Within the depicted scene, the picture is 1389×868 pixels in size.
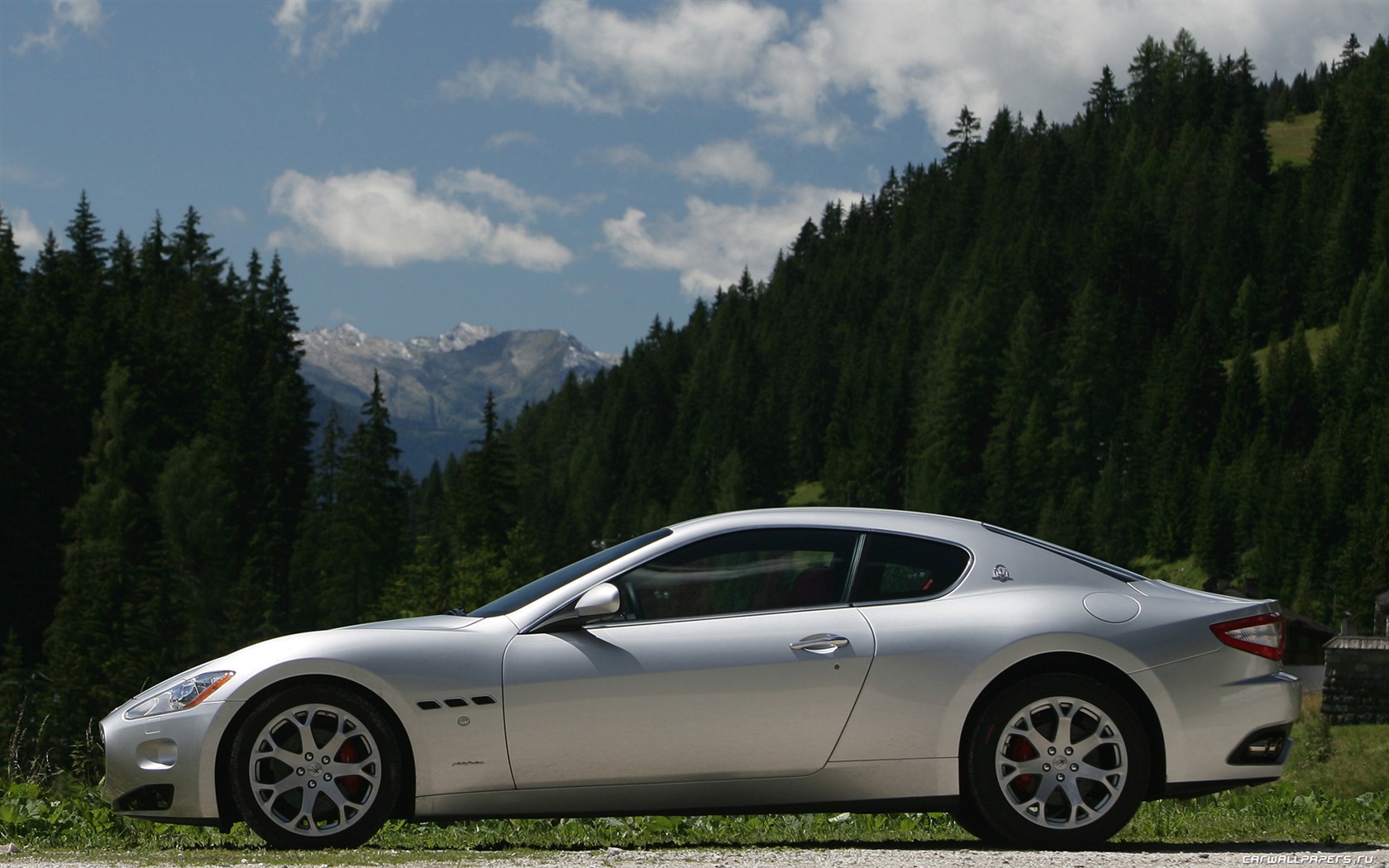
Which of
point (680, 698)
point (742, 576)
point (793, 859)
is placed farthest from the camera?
point (742, 576)

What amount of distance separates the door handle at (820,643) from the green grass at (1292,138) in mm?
168414

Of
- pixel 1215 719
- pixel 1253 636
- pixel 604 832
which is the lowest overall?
pixel 604 832

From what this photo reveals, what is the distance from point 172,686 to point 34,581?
70.0m

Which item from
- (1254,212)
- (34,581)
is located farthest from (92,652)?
(1254,212)

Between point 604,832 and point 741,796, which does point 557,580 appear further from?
point 604,832

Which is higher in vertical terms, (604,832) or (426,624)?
(426,624)

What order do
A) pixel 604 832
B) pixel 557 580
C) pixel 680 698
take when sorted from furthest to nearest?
pixel 604 832 < pixel 557 580 < pixel 680 698

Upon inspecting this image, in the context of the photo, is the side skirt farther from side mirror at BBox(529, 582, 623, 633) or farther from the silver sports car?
side mirror at BBox(529, 582, 623, 633)

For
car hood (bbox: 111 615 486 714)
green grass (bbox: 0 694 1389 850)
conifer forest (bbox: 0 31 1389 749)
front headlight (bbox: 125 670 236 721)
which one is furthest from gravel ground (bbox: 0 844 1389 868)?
conifer forest (bbox: 0 31 1389 749)

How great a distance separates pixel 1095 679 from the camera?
6.46 metres

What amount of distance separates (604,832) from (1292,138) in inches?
7675

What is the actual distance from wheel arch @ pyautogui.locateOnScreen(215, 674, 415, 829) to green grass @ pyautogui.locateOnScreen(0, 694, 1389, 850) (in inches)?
7.5

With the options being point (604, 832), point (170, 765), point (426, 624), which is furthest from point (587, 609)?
point (170, 765)

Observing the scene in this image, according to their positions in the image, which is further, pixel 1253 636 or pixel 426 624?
pixel 426 624
